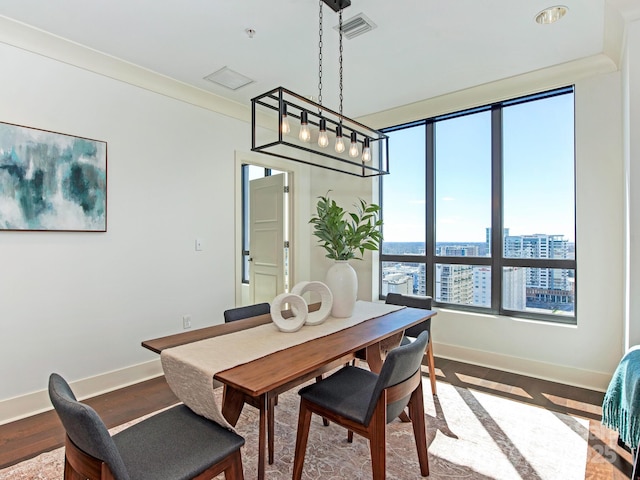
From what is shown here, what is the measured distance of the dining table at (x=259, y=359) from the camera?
1.38 metres

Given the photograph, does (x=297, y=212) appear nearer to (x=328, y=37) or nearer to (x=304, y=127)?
(x=328, y=37)

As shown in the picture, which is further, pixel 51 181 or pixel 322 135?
pixel 51 181

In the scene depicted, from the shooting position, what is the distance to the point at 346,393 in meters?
1.70

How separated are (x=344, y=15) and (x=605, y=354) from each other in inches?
126

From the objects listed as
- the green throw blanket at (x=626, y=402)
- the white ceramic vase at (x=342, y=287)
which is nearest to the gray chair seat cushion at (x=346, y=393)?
the white ceramic vase at (x=342, y=287)

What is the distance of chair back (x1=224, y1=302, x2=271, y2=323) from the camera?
2.29m

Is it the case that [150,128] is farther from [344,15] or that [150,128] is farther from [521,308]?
[521,308]

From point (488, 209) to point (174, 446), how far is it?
3.29 metres

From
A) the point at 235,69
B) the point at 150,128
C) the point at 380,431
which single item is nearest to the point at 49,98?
the point at 150,128

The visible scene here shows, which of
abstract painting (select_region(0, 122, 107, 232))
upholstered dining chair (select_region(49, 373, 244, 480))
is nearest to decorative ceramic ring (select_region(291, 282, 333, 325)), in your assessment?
upholstered dining chair (select_region(49, 373, 244, 480))

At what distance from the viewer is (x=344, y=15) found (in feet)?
7.30

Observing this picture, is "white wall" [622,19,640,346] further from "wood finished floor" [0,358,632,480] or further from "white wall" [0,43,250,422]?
"white wall" [0,43,250,422]

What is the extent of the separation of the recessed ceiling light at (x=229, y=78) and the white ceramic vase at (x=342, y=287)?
1.92 meters

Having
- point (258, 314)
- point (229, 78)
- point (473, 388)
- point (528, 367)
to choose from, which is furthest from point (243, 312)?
point (528, 367)
